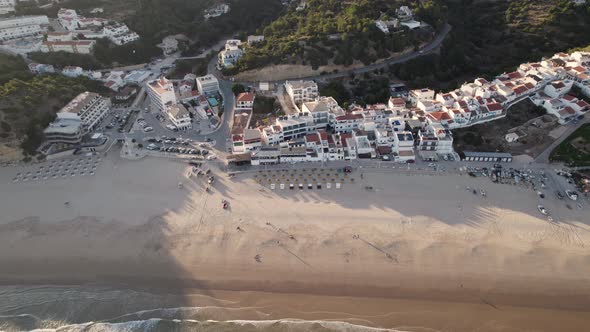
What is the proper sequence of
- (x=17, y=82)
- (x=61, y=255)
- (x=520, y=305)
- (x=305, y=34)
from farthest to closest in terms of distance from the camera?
(x=305, y=34)
(x=17, y=82)
(x=61, y=255)
(x=520, y=305)

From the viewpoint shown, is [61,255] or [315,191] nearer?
[61,255]

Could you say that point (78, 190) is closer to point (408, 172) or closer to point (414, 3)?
point (408, 172)

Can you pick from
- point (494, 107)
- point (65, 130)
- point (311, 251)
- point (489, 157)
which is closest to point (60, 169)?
point (65, 130)

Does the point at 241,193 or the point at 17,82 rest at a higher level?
the point at 17,82

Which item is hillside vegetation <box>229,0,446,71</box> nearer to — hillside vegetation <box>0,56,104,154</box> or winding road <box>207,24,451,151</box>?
winding road <box>207,24,451,151</box>

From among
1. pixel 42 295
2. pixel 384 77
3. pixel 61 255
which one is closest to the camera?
pixel 42 295

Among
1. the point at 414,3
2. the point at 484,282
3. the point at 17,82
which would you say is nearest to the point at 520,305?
the point at 484,282

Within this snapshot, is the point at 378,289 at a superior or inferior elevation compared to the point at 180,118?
inferior

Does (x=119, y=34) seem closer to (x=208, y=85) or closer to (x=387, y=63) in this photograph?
(x=208, y=85)

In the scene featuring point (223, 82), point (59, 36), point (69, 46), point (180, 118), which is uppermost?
point (59, 36)
